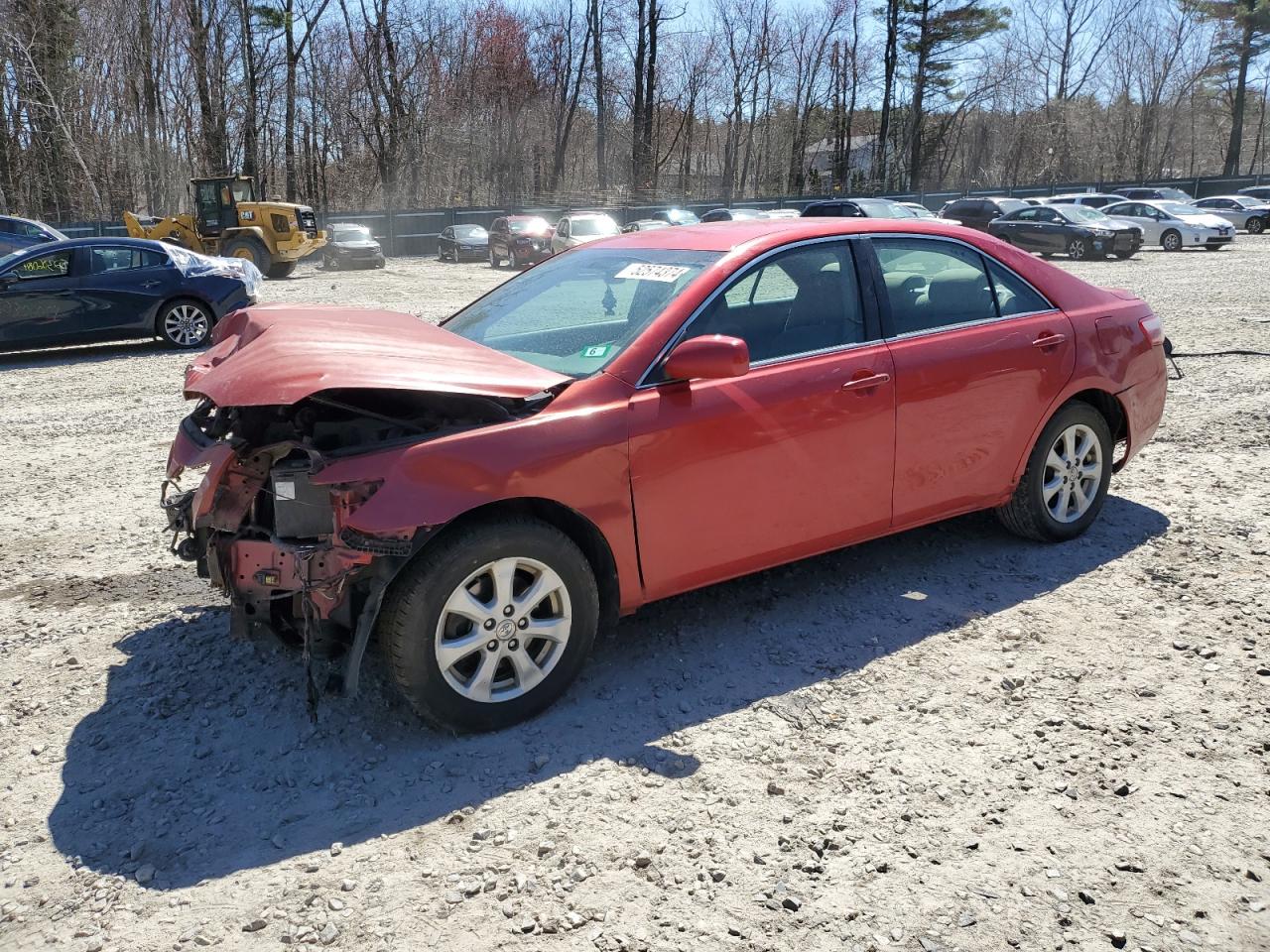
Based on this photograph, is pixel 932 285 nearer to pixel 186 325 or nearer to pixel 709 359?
pixel 709 359

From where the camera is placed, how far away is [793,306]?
4254mm

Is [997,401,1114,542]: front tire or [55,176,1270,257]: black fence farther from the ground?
[55,176,1270,257]: black fence

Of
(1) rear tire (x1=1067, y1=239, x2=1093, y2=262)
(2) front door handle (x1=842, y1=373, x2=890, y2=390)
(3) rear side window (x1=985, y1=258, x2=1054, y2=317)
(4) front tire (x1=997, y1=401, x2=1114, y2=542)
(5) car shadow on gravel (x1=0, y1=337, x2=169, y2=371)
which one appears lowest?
(5) car shadow on gravel (x1=0, y1=337, x2=169, y2=371)

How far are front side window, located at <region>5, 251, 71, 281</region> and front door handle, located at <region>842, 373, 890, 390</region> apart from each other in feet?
37.0

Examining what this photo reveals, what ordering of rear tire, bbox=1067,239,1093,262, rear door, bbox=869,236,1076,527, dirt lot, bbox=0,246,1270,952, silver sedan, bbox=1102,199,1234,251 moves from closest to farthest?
dirt lot, bbox=0,246,1270,952, rear door, bbox=869,236,1076,527, rear tire, bbox=1067,239,1093,262, silver sedan, bbox=1102,199,1234,251

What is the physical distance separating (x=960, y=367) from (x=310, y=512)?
2.79m

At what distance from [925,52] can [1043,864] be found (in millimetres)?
60061

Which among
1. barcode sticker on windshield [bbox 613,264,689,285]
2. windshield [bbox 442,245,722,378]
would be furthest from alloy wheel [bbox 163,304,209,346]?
barcode sticker on windshield [bbox 613,264,689,285]

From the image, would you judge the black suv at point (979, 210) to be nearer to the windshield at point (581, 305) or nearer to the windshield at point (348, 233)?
the windshield at point (348, 233)

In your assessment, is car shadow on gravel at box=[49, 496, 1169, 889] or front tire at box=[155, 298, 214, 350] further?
front tire at box=[155, 298, 214, 350]

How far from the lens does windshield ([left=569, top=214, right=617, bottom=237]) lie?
95.0 feet

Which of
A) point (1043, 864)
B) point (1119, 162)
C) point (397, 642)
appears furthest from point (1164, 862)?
point (1119, 162)

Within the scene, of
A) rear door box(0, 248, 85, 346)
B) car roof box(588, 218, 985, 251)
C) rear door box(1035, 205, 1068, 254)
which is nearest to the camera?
car roof box(588, 218, 985, 251)

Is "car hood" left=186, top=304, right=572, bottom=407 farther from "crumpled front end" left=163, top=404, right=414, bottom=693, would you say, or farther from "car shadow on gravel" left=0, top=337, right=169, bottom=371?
"car shadow on gravel" left=0, top=337, right=169, bottom=371
